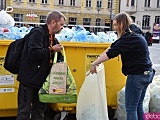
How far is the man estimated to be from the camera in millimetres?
3527

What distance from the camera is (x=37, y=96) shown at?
153 inches

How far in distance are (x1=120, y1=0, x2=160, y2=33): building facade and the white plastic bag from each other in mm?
51094

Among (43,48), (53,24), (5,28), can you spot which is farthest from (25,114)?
(5,28)

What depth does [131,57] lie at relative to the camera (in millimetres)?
3611

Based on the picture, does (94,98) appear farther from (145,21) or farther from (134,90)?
(145,21)

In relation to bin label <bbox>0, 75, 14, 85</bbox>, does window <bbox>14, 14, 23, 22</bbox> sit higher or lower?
higher

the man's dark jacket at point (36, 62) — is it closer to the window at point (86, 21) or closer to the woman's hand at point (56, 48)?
the woman's hand at point (56, 48)

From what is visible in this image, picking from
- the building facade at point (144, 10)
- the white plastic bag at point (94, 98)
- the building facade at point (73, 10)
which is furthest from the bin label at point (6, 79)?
the building facade at point (144, 10)

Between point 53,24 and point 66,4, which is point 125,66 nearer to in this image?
point 53,24

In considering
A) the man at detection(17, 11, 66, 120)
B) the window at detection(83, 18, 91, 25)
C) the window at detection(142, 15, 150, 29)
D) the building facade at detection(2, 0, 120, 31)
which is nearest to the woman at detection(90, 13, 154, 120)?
the man at detection(17, 11, 66, 120)

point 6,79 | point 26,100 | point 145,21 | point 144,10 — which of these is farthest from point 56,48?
point 144,10

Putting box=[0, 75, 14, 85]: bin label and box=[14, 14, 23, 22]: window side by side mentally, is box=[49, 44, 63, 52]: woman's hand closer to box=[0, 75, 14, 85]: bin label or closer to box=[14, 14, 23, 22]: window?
box=[0, 75, 14, 85]: bin label

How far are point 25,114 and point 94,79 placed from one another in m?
0.91

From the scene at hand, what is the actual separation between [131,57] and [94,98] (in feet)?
2.56
